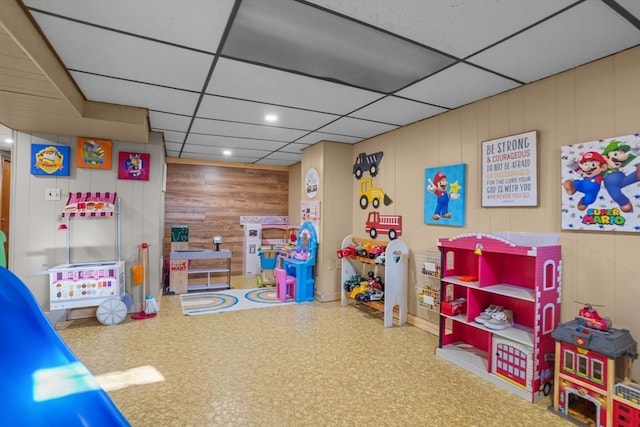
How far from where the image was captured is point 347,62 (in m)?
2.41

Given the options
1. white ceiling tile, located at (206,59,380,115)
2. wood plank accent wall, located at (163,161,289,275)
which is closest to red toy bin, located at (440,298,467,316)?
white ceiling tile, located at (206,59,380,115)

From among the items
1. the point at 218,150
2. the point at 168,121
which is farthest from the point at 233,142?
the point at 168,121

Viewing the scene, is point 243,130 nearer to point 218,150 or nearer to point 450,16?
point 218,150

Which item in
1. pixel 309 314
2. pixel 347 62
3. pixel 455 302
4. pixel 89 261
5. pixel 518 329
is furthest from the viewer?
pixel 309 314

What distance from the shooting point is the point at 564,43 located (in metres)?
2.09

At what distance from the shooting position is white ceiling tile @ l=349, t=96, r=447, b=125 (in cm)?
327

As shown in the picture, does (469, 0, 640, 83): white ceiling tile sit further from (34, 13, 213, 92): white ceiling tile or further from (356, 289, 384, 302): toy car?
(356, 289, 384, 302): toy car

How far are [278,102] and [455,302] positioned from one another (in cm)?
262

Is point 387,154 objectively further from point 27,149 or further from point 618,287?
point 27,149

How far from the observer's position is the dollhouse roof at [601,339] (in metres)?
1.97

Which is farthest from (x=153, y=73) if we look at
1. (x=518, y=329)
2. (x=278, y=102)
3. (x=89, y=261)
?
(x=518, y=329)

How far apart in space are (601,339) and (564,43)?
1896mm

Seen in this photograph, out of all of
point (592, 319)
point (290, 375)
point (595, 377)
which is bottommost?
point (290, 375)

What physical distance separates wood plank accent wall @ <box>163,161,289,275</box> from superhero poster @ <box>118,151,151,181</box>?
232 centimetres
